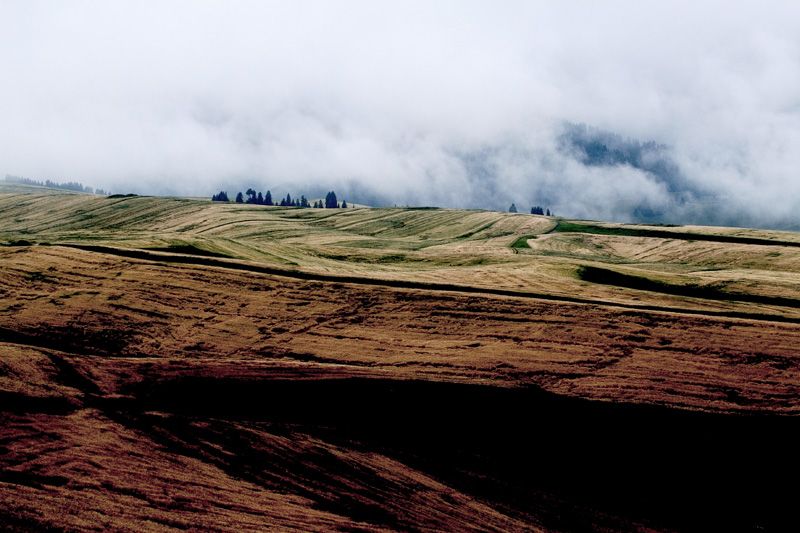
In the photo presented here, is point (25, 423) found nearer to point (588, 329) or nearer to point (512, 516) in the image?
point (512, 516)

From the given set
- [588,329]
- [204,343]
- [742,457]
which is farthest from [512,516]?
[204,343]

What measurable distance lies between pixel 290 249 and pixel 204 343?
45864mm

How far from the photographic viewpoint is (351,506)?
16.8 metres

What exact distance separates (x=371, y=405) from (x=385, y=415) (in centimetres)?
66

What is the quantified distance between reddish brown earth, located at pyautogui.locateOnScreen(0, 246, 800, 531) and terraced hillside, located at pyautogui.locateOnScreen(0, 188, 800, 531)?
3.0 inches

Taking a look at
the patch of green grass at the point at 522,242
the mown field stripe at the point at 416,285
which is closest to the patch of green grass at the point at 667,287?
the mown field stripe at the point at 416,285

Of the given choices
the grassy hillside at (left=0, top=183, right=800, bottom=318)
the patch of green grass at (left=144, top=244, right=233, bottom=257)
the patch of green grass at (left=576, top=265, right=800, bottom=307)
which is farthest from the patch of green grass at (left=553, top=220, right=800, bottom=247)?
the patch of green grass at (left=144, top=244, right=233, bottom=257)

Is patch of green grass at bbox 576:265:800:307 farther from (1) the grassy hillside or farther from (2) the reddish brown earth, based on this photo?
(2) the reddish brown earth

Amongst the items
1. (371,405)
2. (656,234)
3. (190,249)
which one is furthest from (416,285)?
(656,234)

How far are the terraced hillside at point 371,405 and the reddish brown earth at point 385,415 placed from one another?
75 mm

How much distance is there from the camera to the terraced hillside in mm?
16688

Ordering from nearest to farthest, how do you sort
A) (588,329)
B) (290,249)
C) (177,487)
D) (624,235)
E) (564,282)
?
(177,487) → (588,329) → (564,282) → (290,249) → (624,235)

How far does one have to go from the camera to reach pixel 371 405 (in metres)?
21.3

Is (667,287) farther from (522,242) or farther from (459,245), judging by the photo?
(522,242)
